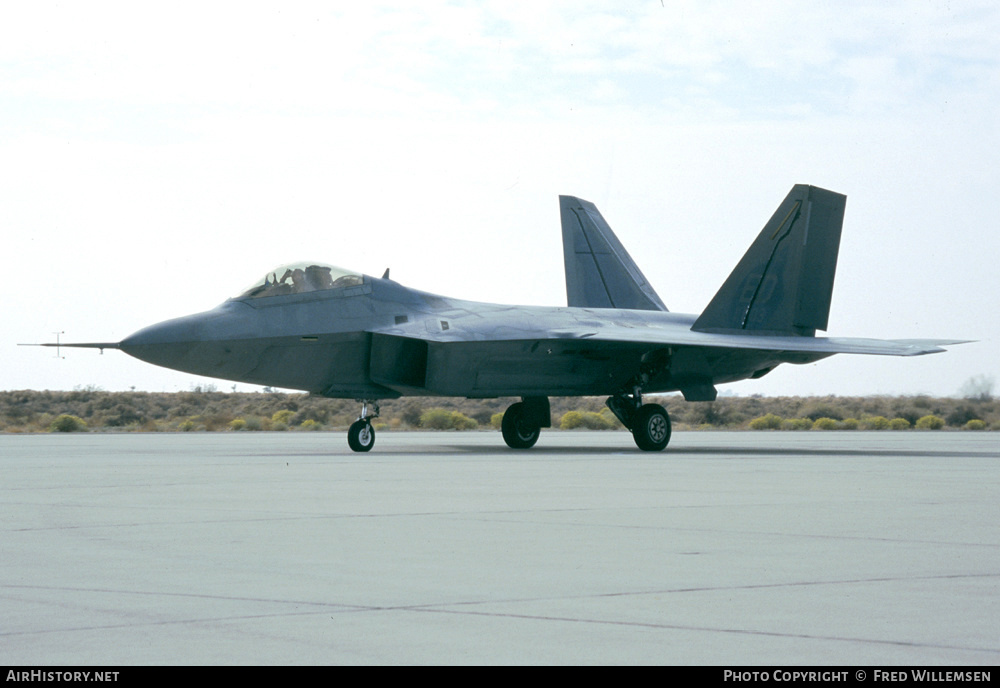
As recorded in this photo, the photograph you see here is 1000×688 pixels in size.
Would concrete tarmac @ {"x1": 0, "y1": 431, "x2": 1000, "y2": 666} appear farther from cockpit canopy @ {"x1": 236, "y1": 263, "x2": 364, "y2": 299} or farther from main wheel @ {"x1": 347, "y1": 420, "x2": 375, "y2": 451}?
cockpit canopy @ {"x1": 236, "y1": 263, "x2": 364, "y2": 299}

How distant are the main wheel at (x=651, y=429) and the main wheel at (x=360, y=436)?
494 cm

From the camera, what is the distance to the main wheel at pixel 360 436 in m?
21.8

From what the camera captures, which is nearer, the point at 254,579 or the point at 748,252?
the point at 254,579

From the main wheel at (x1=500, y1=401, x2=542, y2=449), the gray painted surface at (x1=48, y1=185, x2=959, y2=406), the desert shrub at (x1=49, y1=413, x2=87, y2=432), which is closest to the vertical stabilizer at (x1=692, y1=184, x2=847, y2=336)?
the gray painted surface at (x1=48, y1=185, x2=959, y2=406)

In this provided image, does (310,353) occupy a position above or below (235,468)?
above

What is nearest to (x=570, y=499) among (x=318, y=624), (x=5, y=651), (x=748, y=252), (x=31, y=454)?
(x=318, y=624)

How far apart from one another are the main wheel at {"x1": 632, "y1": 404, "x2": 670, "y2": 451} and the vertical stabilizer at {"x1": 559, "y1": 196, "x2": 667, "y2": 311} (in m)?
7.76

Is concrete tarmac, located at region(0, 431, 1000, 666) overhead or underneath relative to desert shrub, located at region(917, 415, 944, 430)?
underneath

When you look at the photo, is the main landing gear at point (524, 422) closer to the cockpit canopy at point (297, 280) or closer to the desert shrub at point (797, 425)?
the cockpit canopy at point (297, 280)

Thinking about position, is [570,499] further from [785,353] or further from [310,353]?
[785,353]

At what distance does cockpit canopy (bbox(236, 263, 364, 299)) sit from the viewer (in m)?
21.6

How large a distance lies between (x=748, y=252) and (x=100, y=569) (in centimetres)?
2069

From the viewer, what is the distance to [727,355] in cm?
2458

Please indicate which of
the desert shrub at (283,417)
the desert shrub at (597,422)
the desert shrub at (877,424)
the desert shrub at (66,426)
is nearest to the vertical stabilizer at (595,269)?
the desert shrub at (597,422)
